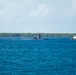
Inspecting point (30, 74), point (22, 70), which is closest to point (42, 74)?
point (30, 74)

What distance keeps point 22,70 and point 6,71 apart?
2.94m

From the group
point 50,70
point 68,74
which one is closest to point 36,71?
point 50,70

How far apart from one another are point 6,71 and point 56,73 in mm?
8355

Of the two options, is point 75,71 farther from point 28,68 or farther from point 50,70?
point 28,68

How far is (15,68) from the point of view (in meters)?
59.8

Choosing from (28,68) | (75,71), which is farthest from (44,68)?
(75,71)

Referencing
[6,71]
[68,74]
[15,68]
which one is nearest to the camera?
[68,74]

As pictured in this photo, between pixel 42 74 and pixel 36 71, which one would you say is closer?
pixel 42 74

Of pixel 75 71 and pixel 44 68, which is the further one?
pixel 44 68

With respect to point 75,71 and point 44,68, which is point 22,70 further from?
point 75,71

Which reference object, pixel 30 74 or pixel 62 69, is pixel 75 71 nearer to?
pixel 62 69

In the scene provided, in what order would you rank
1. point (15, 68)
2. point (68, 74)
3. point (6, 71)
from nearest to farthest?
point (68, 74) < point (6, 71) < point (15, 68)

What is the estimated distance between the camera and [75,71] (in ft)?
183

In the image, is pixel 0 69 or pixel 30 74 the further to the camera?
pixel 0 69
